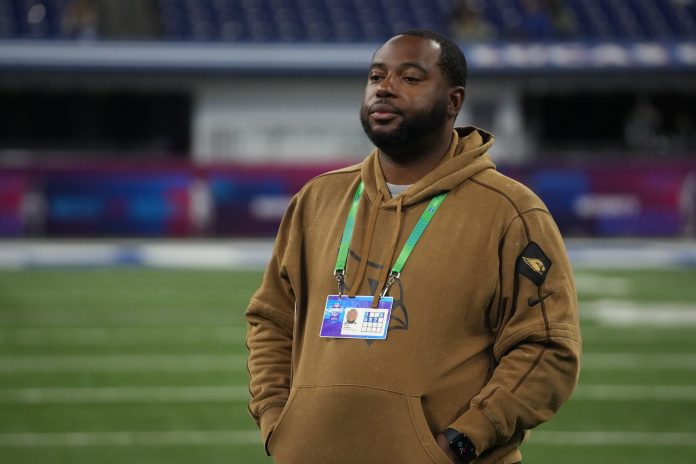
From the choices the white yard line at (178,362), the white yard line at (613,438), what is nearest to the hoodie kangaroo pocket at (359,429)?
the white yard line at (613,438)


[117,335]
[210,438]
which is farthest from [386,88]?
[117,335]

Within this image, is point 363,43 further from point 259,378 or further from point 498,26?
point 259,378

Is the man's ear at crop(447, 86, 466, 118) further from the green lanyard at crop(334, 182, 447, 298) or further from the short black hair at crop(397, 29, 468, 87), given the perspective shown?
the green lanyard at crop(334, 182, 447, 298)

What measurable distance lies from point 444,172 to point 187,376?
633 centimetres

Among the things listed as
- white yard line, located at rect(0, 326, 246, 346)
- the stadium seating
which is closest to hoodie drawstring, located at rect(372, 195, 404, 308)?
white yard line, located at rect(0, 326, 246, 346)

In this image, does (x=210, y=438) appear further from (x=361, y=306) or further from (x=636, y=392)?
(x=361, y=306)

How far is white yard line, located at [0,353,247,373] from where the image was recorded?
9.39 meters

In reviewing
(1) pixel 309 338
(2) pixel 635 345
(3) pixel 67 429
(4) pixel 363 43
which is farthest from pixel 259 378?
(4) pixel 363 43

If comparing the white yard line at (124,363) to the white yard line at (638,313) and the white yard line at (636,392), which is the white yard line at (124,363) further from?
the white yard line at (638,313)

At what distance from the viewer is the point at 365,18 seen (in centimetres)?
2530

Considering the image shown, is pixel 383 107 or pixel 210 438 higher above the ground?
pixel 383 107

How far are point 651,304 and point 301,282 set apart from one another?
10.5 m

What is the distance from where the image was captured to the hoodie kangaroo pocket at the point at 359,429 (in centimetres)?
286

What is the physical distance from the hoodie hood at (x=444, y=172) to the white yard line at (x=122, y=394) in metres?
5.38
